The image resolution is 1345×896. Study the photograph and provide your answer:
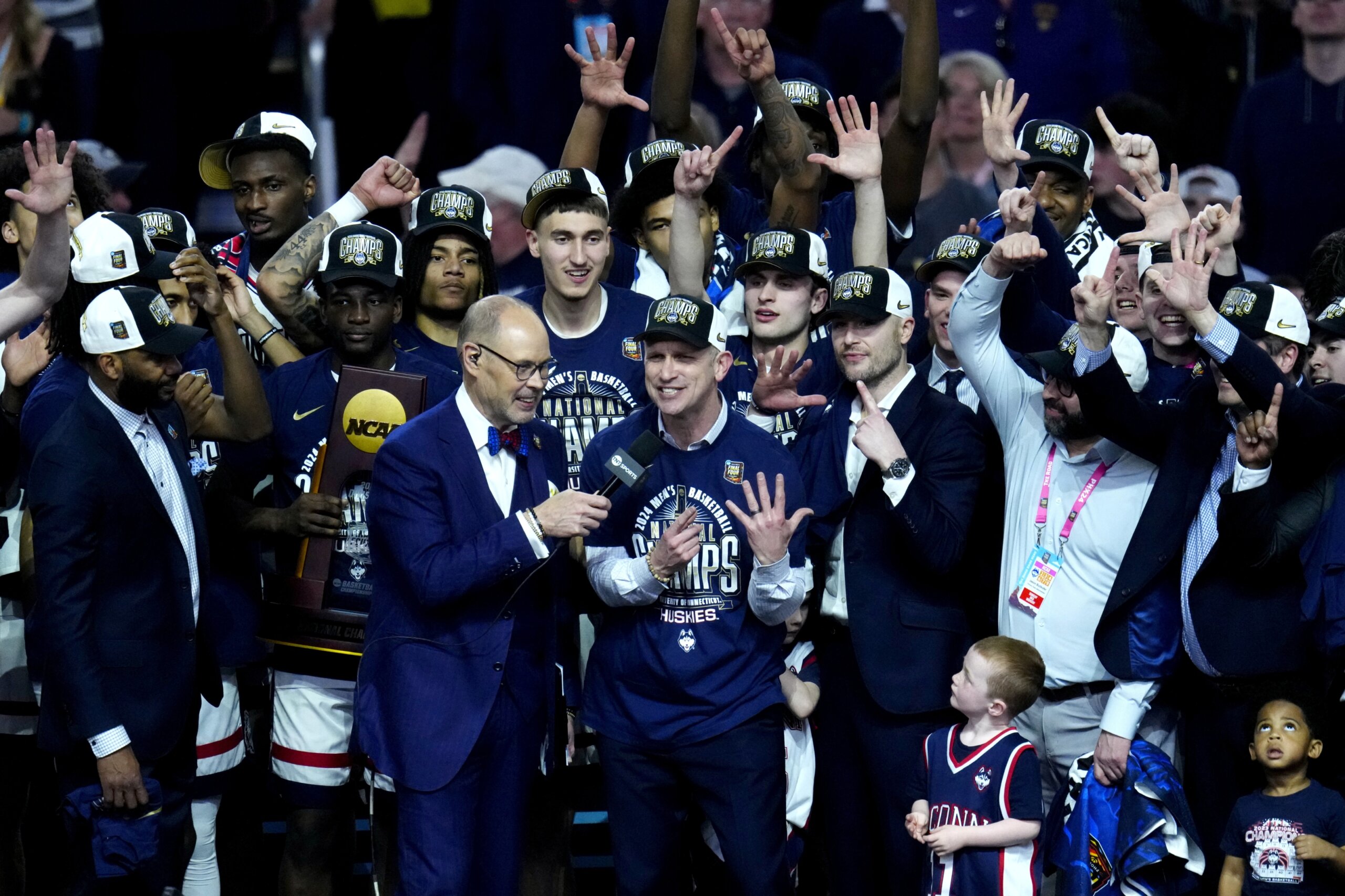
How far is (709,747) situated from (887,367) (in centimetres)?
126

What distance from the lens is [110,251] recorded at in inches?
219

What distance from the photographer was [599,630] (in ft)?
17.7

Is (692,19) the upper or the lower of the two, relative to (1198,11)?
lower

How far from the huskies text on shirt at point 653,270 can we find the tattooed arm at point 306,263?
800mm

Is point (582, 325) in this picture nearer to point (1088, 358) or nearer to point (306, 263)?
point (306, 263)

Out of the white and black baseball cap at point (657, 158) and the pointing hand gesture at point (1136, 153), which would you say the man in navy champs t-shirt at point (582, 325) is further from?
the pointing hand gesture at point (1136, 153)

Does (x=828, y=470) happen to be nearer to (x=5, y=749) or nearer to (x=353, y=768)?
(x=353, y=768)

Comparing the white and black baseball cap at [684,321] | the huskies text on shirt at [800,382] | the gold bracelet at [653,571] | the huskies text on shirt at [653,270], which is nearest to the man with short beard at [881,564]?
the huskies text on shirt at [800,382]

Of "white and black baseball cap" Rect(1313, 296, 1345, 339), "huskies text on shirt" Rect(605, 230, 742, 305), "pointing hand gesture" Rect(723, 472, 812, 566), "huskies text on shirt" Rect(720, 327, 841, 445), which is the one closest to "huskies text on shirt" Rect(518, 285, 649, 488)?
"huskies text on shirt" Rect(720, 327, 841, 445)

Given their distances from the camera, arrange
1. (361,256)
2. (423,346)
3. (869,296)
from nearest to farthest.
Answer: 1. (869,296)
2. (361,256)
3. (423,346)

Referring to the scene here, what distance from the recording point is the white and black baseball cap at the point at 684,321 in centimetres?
513

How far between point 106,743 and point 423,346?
1608mm

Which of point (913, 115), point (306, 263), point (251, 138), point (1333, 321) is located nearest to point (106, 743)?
point (306, 263)

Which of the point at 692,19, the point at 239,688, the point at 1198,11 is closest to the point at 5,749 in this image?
the point at 239,688
